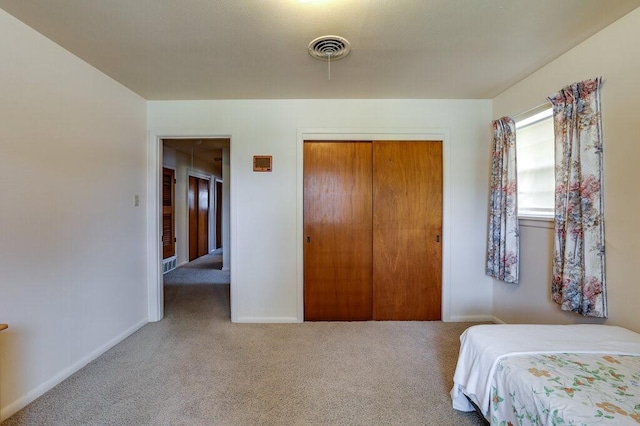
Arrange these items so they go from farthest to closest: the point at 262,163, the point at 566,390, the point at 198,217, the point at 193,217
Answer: the point at 198,217
the point at 193,217
the point at 262,163
the point at 566,390

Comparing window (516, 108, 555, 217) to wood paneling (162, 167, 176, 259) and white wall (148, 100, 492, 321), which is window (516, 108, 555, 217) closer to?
white wall (148, 100, 492, 321)

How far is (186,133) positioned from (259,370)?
2.42m

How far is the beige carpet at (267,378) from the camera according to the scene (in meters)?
1.67

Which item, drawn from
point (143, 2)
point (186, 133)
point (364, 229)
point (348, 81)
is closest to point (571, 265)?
point (364, 229)

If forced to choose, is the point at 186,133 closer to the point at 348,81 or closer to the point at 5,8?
the point at 5,8

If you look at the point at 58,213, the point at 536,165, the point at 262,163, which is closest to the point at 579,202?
the point at 536,165

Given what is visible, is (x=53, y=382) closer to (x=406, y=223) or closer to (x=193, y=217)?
(x=406, y=223)

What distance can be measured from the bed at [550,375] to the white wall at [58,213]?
8.71 feet

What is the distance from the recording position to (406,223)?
3.02 m

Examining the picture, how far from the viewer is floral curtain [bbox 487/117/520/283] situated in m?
2.57

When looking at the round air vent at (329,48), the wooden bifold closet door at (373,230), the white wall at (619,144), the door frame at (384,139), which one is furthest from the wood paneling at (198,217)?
the white wall at (619,144)

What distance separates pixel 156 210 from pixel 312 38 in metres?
2.36

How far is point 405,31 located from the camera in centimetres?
184

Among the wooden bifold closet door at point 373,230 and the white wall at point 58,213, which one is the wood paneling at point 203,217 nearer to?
the white wall at point 58,213
